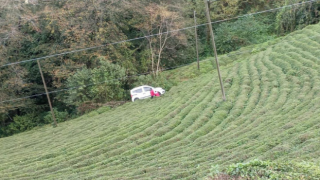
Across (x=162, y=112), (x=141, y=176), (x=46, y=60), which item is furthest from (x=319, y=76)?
(x=46, y=60)

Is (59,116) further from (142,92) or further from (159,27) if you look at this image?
(159,27)

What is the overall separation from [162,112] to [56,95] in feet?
63.6

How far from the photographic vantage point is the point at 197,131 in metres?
23.0

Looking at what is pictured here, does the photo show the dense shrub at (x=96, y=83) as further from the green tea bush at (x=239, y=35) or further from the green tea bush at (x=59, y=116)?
the green tea bush at (x=239, y=35)

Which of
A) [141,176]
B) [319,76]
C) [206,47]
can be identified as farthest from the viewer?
[206,47]

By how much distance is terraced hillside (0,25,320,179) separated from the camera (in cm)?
1590

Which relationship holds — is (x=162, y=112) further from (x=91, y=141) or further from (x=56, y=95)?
(x=56, y=95)

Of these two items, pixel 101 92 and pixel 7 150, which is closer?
pixel 7 150

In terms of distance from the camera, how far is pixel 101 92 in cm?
3928

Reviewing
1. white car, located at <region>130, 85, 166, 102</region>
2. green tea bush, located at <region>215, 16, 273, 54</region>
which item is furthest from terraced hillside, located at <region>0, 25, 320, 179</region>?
green tea bush, located at <region>215, 16, 273, 54</region>

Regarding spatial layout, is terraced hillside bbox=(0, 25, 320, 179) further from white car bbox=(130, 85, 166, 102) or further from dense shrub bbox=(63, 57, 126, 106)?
dense shrub bbox=(63, 57, 126, 106)

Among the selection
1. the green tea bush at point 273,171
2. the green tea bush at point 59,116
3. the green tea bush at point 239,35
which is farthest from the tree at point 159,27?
the green tea bush at point 273,171

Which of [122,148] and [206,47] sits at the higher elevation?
[206,47]

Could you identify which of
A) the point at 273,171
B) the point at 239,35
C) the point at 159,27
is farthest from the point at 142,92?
the point at 273,171
